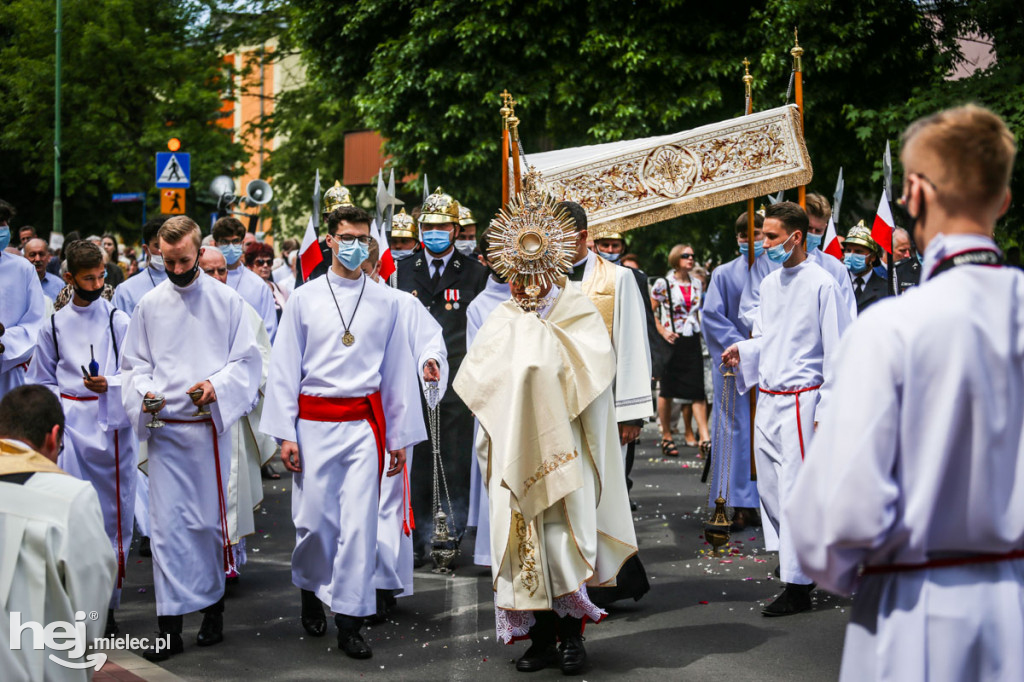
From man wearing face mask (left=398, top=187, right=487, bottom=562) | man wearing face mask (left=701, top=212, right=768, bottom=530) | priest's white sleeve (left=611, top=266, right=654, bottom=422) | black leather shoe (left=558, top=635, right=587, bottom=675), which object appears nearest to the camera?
black leather shoe (left=558, top=635, right=587, bottom=675)

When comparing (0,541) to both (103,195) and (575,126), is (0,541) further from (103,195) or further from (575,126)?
(103,195)

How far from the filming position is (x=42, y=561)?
3686 millimetres

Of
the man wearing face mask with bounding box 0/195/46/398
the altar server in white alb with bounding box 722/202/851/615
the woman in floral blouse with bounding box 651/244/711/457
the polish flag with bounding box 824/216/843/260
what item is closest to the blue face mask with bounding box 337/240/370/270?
the altar server in white alb with bounding box 722/202/851/615

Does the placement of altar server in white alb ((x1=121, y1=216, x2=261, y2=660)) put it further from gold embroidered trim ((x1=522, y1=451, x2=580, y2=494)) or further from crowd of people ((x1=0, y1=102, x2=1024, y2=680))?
gold embroidered trim ((x1=522, y1=451, x2=580, y2=494))

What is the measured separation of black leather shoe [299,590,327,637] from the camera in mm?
7188

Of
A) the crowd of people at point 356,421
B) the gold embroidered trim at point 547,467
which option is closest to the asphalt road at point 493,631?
the crowd of people at point 356,421

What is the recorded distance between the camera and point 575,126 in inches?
856

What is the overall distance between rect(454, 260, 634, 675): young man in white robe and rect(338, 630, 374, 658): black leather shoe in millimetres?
823

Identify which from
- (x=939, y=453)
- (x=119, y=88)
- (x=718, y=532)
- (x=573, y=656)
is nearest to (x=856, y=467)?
(x=939, y=453)

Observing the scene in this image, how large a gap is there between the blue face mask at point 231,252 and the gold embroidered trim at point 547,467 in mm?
5538

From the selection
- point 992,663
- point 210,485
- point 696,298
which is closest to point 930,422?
point 992,663

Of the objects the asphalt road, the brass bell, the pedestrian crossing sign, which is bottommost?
the asphalt road

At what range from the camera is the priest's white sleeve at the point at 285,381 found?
6.89 meters

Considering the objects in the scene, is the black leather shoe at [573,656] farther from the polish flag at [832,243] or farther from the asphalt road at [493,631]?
the polish flag at [832,243]
